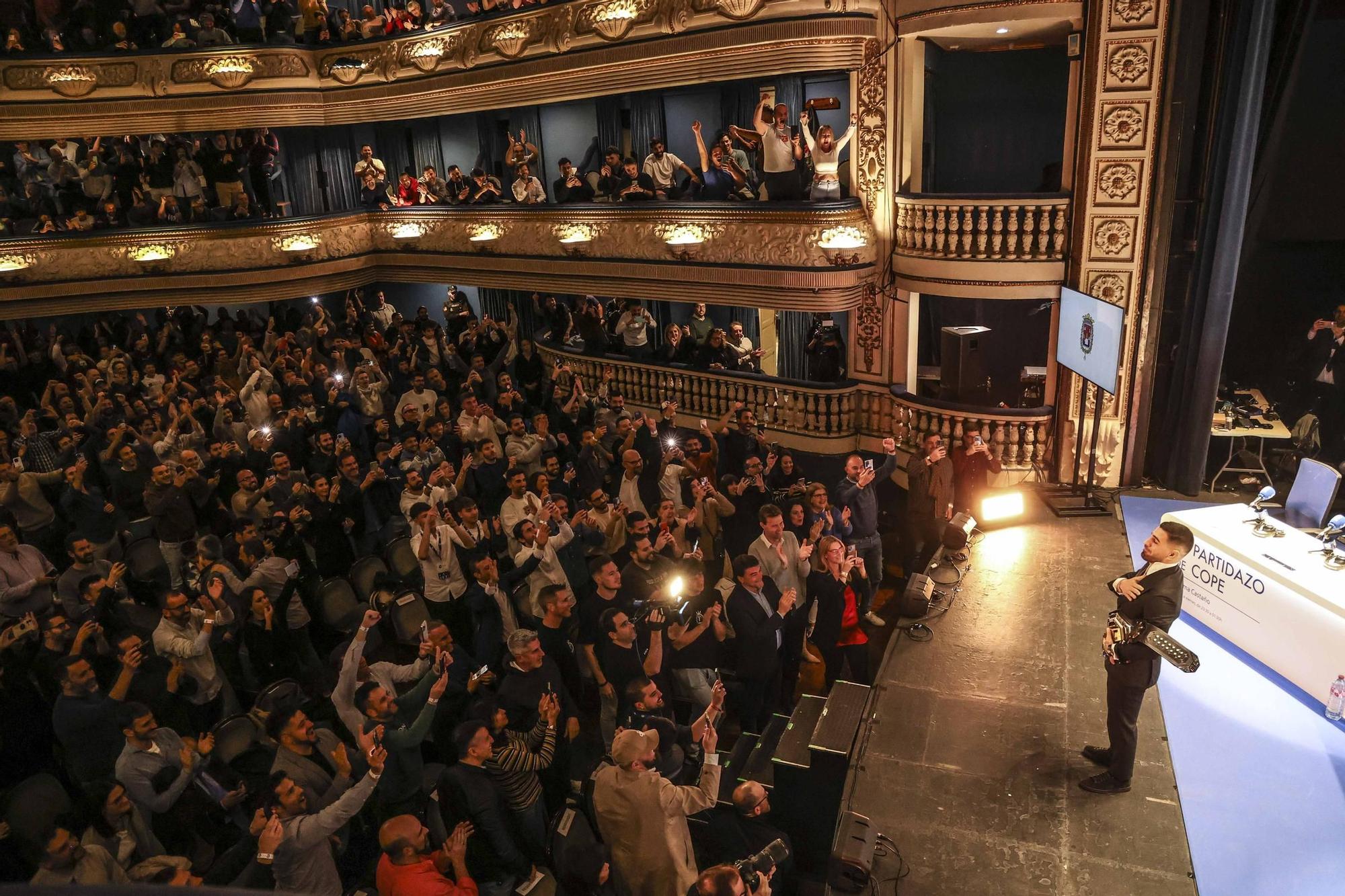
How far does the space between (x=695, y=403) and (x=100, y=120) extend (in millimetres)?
12065

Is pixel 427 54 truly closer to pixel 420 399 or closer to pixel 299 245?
pixel 299 245

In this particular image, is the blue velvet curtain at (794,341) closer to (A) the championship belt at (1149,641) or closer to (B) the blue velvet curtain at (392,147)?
(A) the championship belt at (1149,641)

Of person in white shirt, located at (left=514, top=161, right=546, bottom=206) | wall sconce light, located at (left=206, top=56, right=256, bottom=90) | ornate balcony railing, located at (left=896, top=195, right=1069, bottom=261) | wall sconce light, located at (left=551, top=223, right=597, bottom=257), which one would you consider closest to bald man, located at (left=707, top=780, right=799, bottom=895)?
ornate balcony railing, located at (left=896, top=195, right=1069, bottom=261)

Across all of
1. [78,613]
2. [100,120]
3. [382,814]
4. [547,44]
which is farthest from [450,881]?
[100,120]

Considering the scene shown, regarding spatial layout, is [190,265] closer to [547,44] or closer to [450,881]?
[547,44]

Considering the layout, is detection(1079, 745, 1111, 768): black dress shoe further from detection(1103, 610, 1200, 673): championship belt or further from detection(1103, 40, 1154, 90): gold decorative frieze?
detection(1103, 40, 1154, 90): gold decorative frieze

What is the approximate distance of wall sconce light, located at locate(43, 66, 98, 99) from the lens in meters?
15.9

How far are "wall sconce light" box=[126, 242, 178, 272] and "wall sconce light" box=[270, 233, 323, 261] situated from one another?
1.81m

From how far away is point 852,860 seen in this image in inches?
190

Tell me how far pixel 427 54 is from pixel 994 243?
9.90 m

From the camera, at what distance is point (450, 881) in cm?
429

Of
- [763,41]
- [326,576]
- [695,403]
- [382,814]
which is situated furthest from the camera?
[695,403]

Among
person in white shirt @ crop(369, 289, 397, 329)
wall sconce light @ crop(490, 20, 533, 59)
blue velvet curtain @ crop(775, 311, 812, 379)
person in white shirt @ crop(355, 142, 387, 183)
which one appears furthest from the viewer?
person in white shirt @ crop(369, 289, 397, 329)

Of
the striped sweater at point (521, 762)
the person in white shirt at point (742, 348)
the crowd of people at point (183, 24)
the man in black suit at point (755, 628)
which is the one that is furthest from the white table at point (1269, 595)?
the crowd of people at point (183, 24)
